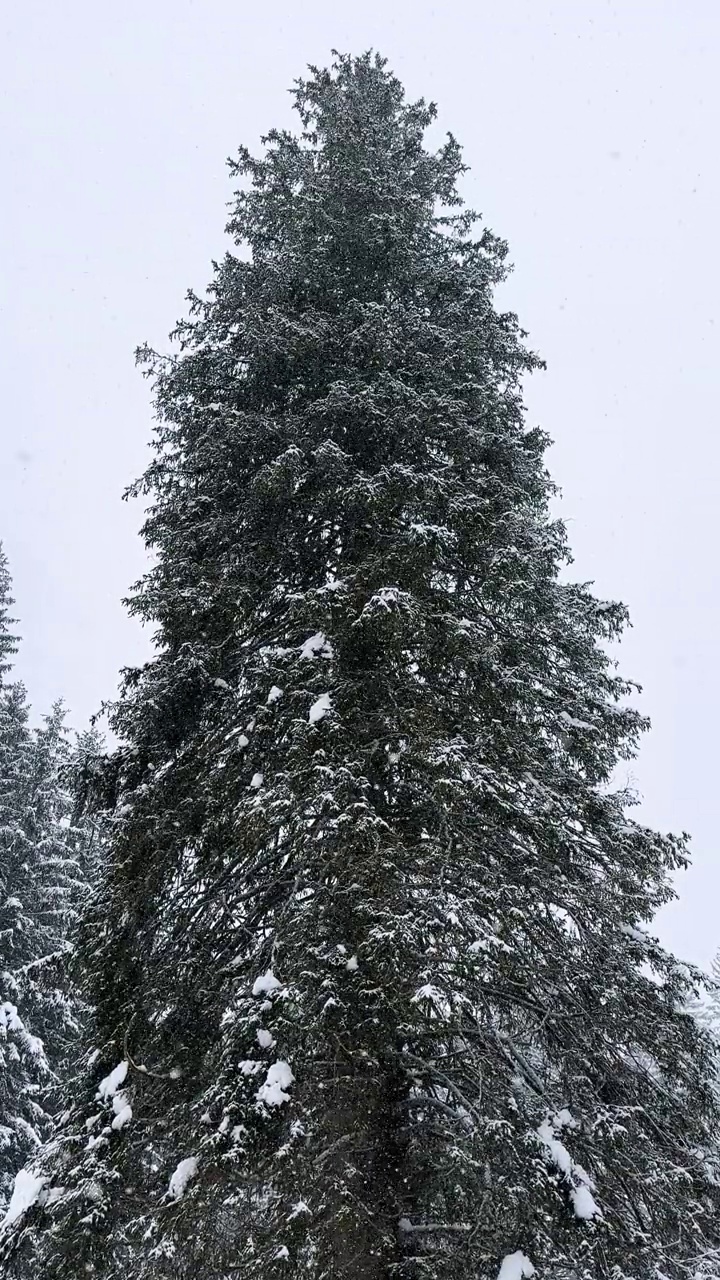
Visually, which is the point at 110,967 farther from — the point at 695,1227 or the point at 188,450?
the point at 188,450

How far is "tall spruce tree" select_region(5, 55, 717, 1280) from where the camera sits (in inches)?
169

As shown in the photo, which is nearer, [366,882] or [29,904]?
[366,882]

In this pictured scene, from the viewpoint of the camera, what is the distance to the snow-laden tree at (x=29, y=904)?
15.2 meters

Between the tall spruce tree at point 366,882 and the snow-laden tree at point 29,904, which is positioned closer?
the tall spruce tree at point 366,882

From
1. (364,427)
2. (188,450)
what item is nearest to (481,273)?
(364,427)

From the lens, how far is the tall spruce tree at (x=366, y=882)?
4301mm

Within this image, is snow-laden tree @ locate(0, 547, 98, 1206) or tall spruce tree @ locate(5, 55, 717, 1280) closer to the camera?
tall spruce tree @ locate(5, 55, 717, 1280)

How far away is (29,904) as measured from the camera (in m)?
17.2

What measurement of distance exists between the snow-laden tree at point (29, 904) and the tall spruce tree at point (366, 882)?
986 cm

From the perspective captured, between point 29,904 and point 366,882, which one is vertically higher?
point 366,882

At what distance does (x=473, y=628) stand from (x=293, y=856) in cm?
220

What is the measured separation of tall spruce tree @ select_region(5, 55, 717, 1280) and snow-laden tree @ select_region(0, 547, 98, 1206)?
9.86 metres

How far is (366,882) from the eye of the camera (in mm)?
4859

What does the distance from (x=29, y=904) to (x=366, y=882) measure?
15.0 metres
